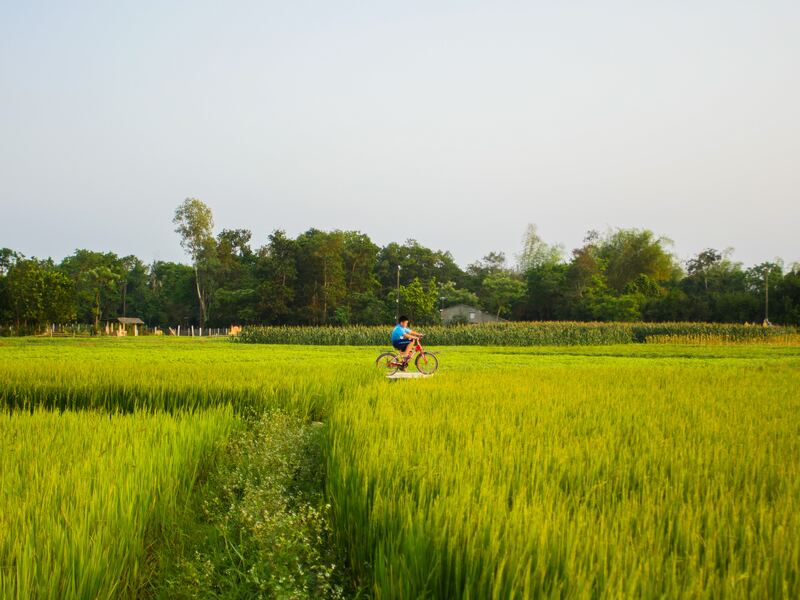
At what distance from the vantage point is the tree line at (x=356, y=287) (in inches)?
2378

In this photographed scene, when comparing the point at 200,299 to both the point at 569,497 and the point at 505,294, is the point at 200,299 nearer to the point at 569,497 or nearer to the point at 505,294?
the point at 505,294

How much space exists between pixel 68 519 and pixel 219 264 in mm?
78102

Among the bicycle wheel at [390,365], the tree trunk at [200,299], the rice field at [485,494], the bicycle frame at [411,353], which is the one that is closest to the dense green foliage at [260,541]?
the rice field at [485,494]

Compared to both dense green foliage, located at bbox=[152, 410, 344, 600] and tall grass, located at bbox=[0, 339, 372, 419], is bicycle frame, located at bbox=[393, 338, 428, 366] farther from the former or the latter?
dense green foliage, located at bbox=[152, 410, 344, 600]

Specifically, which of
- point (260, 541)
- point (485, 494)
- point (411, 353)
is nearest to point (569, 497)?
point (485, 494)

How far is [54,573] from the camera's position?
9.96 feet

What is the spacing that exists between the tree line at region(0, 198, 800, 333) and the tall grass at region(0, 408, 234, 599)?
Answer: 183ft

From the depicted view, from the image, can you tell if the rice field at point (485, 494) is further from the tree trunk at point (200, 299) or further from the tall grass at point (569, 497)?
the tree trunk at point (200, 299)

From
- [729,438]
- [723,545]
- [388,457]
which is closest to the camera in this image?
[723,545]

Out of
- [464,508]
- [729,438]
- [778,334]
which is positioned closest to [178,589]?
[464,508]

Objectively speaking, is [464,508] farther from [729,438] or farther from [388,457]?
[729,438]

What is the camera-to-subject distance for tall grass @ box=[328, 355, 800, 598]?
2.49 meters

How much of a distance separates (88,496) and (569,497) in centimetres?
308

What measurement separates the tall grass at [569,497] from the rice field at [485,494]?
0.06 ft
